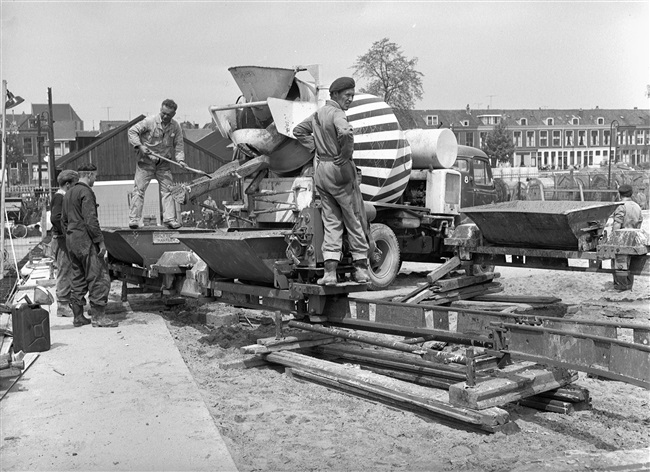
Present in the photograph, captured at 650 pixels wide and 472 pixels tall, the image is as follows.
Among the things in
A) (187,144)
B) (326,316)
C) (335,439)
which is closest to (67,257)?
(326,316)

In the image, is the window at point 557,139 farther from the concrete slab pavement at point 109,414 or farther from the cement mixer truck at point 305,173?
the concrete slab pavement at point 109,414

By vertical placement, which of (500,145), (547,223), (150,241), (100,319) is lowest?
(100,319)

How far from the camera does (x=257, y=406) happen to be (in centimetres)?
606

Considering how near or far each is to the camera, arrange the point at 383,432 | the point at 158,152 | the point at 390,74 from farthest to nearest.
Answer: the point at 390,74 < the point at 158,152 < the point at 383,432

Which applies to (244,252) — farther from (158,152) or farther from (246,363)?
(158,152)

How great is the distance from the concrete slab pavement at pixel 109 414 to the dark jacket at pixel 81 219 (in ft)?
5.31

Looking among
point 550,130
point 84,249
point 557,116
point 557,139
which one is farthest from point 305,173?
point 557,116

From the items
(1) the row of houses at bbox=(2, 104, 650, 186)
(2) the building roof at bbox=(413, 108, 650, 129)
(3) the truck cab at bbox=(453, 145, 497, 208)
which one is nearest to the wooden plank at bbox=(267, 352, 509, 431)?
(3) the truck cab at bbox=(453, 145, 497, 208)

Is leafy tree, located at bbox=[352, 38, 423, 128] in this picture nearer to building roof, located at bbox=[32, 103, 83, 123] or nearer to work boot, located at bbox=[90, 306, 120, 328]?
work boot, located at bbox=[90, 306, 120, 328]

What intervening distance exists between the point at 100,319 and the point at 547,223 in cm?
574

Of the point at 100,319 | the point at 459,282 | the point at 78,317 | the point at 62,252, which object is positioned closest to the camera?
the point at 78,317

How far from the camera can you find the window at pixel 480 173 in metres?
15.6

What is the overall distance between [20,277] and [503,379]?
→ 11.2 metres

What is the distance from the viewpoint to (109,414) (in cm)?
546
